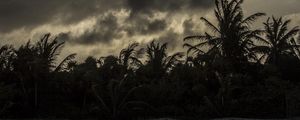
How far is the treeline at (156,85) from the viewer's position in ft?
133

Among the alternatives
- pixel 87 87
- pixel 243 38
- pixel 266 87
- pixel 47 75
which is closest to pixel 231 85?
pixel 266 87

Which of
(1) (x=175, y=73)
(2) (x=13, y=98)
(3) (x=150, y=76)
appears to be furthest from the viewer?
(3) (x=150, y=76)

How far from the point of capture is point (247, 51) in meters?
46.8

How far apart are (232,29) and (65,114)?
52.2 ft

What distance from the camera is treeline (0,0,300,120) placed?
40.6 m

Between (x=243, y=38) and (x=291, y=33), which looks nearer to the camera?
(x=243, y=38)

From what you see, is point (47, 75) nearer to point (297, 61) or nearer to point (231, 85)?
point (231, 85)

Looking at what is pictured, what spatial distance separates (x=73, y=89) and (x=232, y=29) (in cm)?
1436

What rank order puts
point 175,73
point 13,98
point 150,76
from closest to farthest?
point 13,98
point 175,73
point 150,76

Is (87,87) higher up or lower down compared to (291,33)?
lower down

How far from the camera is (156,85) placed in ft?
141

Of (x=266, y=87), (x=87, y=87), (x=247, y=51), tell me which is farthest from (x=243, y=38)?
(x=87, y=87)

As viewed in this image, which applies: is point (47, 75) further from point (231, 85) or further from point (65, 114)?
point (231, 85)

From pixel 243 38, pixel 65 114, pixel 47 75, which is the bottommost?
pixel 65 114
